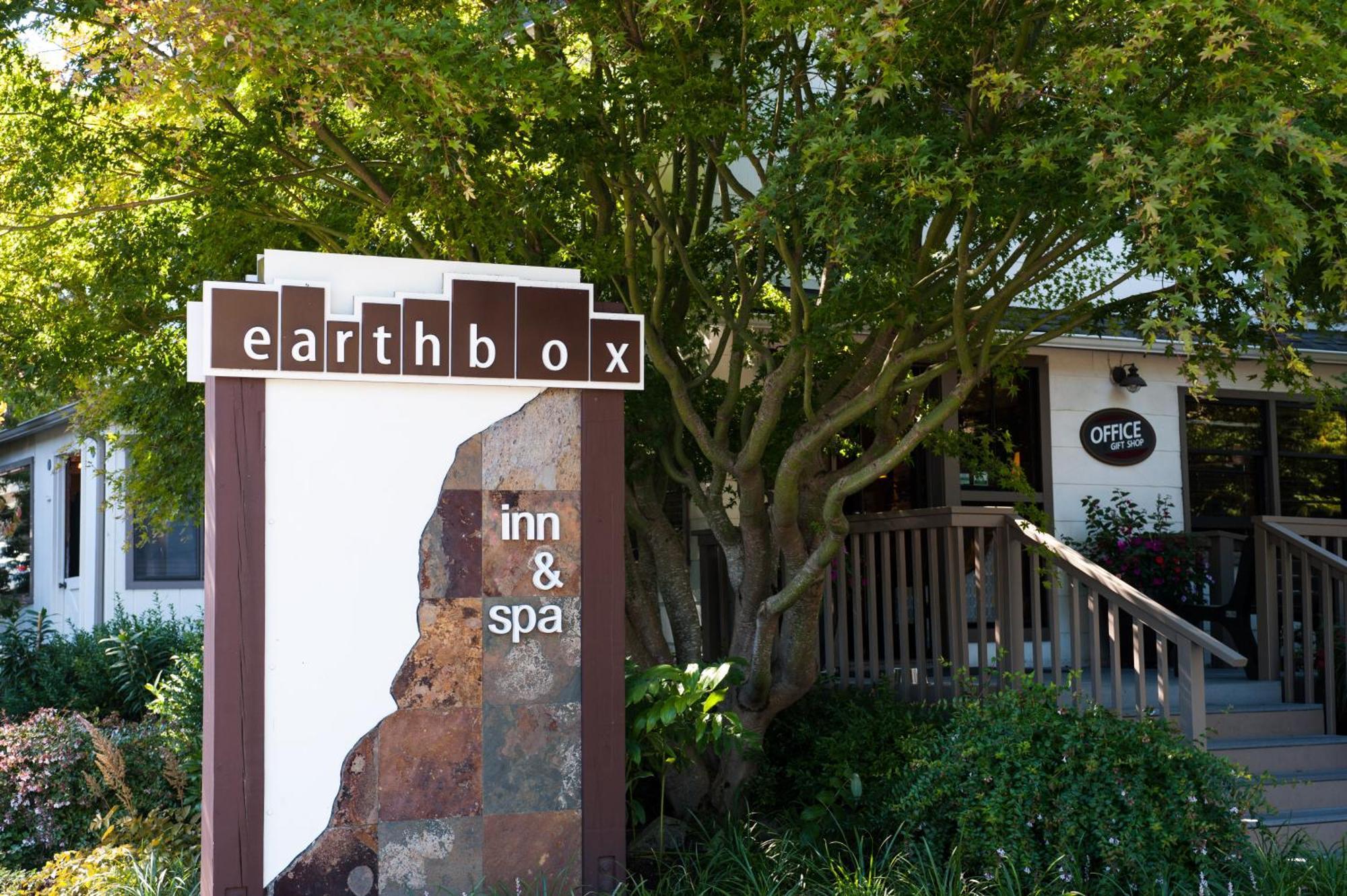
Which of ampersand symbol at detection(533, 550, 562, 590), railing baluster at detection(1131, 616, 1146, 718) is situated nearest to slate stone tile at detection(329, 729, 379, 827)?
ampersand symbol at detection(533, 550, 562, 590)

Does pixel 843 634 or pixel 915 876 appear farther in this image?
pixel 843 634

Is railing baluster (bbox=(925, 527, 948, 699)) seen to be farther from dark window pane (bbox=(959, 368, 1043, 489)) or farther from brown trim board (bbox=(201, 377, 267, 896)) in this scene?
brown trim board (bbox=(201, 377, 267, 896))

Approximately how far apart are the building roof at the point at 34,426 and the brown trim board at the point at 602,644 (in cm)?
957

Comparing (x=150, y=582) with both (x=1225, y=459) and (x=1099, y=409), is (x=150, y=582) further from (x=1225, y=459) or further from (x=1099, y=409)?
(x=1225, y=459)

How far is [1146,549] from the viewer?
10203 millimetres

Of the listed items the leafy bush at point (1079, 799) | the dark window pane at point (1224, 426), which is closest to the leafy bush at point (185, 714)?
the leafy bush at point (1079, 799)

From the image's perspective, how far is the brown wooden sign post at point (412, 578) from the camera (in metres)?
5.54

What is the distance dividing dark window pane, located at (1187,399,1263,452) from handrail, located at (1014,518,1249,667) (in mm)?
4474

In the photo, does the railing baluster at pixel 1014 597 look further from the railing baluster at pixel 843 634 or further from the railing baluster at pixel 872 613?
the railing baluster at pixel 843 634

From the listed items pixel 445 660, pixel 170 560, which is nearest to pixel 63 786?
→ pixel 445 660

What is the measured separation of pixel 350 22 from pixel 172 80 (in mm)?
856

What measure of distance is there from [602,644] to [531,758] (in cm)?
59

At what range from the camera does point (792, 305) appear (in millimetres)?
7242

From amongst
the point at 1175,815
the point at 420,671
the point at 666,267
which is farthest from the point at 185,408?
the point at 1175,815
